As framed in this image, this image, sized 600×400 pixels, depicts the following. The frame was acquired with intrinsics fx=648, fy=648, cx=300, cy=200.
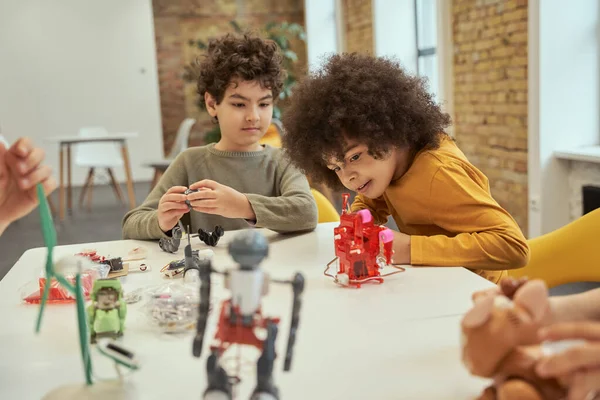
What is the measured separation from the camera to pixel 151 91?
7574 mm

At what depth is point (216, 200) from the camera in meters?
1.54

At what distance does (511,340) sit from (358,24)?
20.7ft

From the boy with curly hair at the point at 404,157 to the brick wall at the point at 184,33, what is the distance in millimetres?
6608

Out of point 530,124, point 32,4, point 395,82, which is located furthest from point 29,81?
point 395,82

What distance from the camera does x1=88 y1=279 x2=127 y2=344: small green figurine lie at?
0.89 meters

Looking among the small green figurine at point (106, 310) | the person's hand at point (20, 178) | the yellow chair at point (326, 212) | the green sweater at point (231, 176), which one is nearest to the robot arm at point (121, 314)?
the small green figurine at point (106, 310)

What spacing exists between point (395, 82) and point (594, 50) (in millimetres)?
2395

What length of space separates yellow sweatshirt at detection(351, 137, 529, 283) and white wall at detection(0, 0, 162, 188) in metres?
6.51

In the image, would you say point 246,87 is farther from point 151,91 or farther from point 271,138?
point 151,91

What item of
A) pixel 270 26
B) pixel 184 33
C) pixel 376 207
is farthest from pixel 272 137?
pixel 184 33

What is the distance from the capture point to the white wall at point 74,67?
7.24 meters

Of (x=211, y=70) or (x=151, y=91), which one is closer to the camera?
(x=211, y=70)

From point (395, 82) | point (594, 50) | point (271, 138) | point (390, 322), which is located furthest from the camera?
point (271, 138)

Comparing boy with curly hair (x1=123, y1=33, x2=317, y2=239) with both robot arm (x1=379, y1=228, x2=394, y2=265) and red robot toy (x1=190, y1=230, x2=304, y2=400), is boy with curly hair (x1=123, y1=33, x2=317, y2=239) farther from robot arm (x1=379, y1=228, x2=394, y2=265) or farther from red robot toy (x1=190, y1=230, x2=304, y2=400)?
red robot toy (x1=190, y1=230, x2=304, y2=400)
